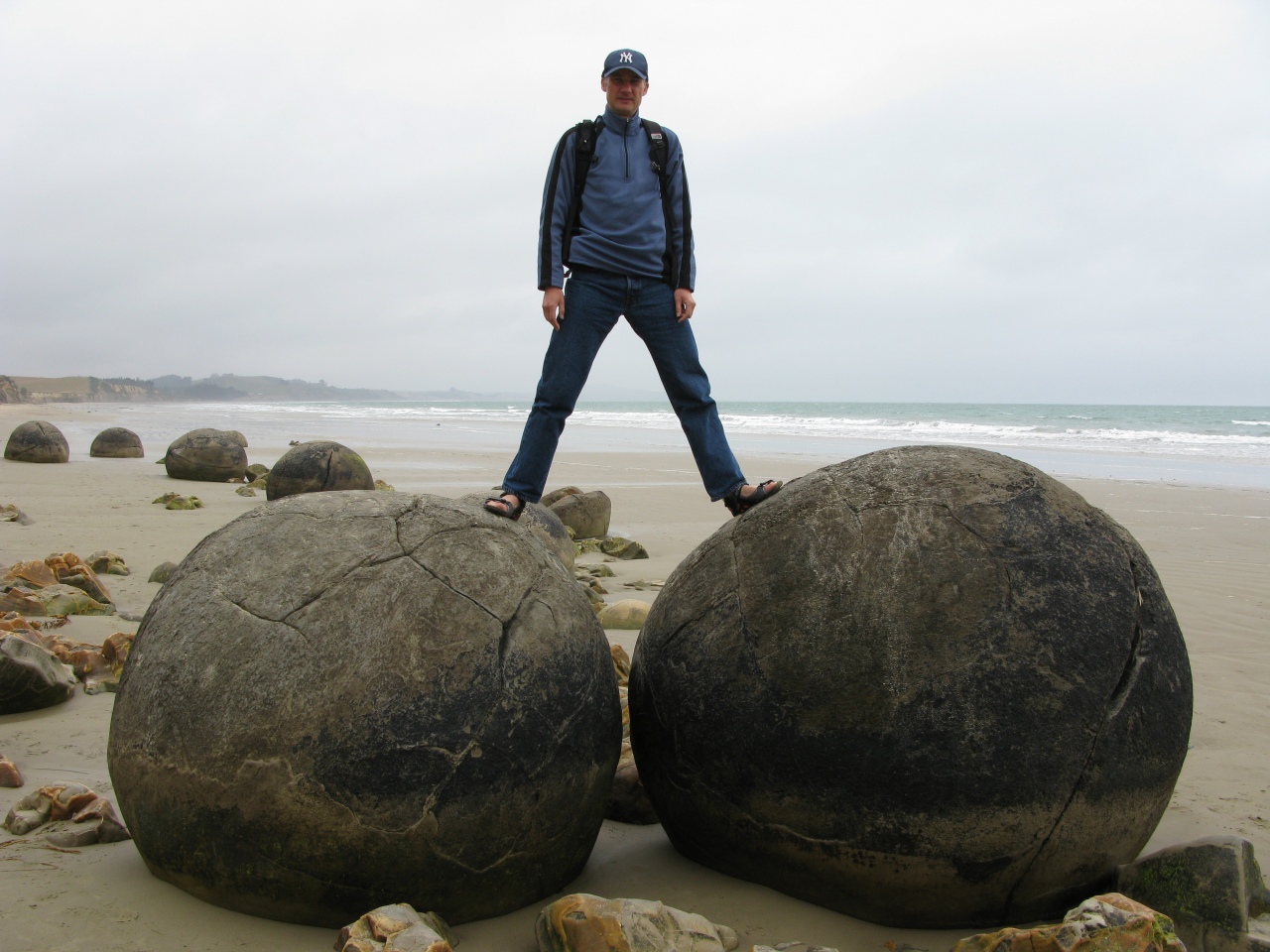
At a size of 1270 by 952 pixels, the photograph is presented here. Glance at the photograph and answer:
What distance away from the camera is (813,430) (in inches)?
1601

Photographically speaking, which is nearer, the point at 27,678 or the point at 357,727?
the point at 357,727

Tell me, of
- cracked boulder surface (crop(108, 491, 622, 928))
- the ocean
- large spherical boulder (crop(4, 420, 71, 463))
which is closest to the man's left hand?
cracked boulder surface (crop(108, 491, 622, 928))

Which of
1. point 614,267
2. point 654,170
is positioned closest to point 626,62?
point 654,170

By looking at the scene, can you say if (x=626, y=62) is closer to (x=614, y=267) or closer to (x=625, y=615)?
(x=614, y=267)

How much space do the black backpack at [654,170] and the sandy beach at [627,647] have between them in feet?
8.29

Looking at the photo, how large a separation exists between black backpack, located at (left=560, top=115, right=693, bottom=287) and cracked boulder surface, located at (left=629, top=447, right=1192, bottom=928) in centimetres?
159

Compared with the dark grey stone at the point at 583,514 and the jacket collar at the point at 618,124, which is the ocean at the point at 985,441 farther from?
the jacket collar at the point at 618,124

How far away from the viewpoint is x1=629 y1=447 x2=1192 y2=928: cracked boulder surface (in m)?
3.07

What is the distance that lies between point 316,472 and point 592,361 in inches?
343

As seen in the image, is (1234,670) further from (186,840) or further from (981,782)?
(186,840)

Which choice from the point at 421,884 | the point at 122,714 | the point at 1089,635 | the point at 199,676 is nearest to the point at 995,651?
the point at 1089,635

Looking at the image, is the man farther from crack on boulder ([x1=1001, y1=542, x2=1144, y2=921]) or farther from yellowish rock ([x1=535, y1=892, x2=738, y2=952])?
yellowish rock ([x1=535, y1=892, x2=738, y2=952])

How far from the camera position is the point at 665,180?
15.1 ft

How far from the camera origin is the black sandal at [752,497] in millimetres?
4093
